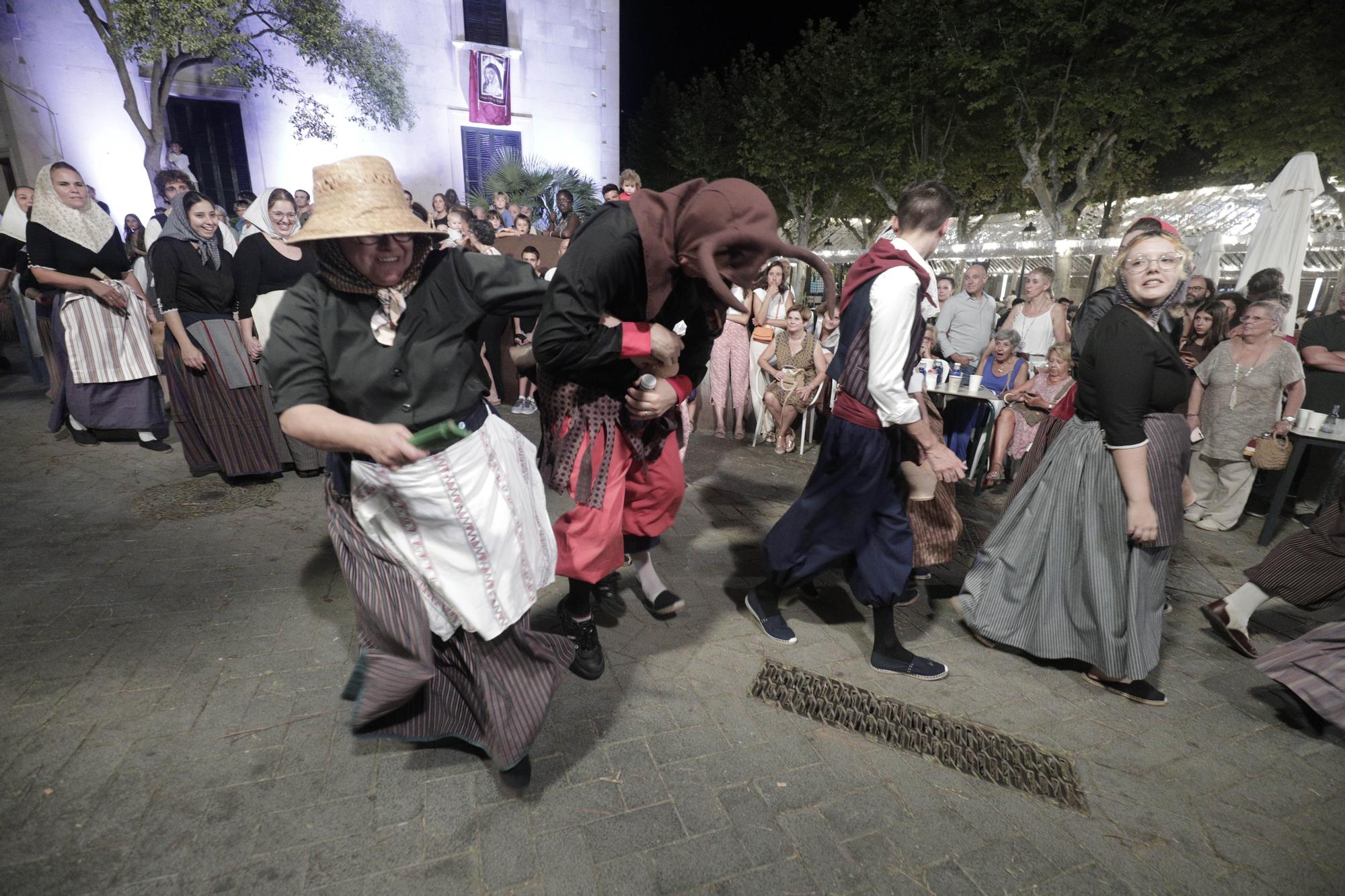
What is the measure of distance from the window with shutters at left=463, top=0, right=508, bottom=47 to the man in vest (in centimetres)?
2341

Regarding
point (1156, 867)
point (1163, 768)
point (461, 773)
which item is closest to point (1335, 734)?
point (1163, 768)

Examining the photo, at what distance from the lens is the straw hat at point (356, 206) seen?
5.39ft

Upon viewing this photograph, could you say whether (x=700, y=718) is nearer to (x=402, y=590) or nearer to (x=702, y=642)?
(x=702, y=642)

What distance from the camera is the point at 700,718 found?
2.62 m

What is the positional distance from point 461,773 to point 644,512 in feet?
4.24

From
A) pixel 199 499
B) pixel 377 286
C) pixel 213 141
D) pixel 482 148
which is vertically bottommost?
pixel 199 499

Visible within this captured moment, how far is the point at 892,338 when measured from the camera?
248cm

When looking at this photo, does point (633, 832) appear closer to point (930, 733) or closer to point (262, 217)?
point (930, 733)

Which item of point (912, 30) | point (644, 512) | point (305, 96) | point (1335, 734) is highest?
point (912, 30)

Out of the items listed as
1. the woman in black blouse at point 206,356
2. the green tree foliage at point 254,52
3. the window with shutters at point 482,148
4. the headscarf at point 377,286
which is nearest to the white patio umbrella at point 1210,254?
the headscarf at point 377,286

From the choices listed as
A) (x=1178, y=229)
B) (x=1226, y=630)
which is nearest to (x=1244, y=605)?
(x=1226, y=630)

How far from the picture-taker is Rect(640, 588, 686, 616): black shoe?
3383mm

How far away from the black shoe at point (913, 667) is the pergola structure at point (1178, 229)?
7.84 m

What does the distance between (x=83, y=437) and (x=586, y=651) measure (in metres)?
6.21
